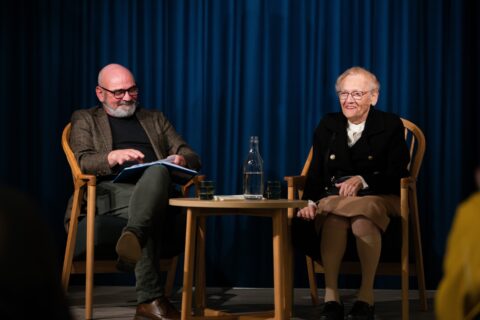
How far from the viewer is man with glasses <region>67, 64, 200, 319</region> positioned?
3162 mm

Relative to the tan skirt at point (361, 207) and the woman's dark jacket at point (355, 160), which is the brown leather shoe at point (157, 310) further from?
the tan skirt at point (361, 207)

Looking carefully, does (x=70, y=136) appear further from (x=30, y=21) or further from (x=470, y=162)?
(x=470, y=162)

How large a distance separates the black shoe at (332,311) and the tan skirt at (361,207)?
1.23ft

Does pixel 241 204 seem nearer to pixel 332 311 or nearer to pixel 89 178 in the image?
pixel 332 311

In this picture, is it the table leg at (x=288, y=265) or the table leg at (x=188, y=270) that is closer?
the table leg at (x=188, y=270)

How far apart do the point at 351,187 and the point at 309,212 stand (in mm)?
221

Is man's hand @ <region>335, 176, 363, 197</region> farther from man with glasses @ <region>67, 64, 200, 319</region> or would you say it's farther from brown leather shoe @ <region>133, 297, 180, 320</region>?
brown leather shoe @ <region>133, 297, 180, 320</region>

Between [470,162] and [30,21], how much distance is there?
8.99 ft

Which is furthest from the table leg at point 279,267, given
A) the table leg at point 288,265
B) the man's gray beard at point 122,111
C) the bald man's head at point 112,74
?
the bald man's head at point 112,74

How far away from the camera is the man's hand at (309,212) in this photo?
329cm

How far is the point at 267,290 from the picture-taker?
4.38 meters

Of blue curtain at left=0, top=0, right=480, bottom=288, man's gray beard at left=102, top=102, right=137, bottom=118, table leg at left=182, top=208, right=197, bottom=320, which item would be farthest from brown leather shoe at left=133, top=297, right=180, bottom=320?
blue curtain at left=0, top=0, right=480, bottom=288

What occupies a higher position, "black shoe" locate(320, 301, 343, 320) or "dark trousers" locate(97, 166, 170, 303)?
"dark trousers" locate(97, 166, 170, 303)

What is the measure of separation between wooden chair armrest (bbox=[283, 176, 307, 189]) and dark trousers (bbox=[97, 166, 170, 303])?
559 mm
